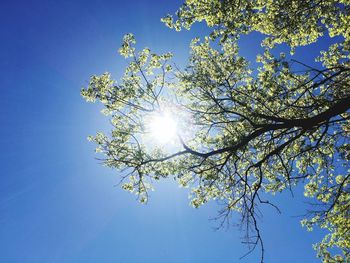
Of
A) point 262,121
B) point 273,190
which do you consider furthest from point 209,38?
point 273,190

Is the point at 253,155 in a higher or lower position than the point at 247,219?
higher

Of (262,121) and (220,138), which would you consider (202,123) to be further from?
(262,121)

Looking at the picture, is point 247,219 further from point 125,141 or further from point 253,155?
point 125,141

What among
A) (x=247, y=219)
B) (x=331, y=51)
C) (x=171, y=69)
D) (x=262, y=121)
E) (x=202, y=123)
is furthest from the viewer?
(x=331, y=51)

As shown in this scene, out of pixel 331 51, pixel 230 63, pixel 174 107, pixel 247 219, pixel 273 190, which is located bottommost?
pixel 247 219

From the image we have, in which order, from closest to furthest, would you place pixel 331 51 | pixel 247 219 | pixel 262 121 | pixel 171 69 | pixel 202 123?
pixel 247 219, pixel 262 121, pixel 202 123, pixel 171 69, pixel 331 51

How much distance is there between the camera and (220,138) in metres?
17.6

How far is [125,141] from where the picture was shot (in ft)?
55.7

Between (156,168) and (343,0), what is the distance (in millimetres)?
12982

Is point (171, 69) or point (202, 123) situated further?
point (171, 69)

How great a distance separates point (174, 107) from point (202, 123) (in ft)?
6.05

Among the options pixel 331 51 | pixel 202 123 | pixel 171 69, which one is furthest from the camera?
pixel 331 51

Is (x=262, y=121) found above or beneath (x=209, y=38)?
beneath

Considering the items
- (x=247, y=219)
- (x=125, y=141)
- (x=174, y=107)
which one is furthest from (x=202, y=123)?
(x=247, y=219)
